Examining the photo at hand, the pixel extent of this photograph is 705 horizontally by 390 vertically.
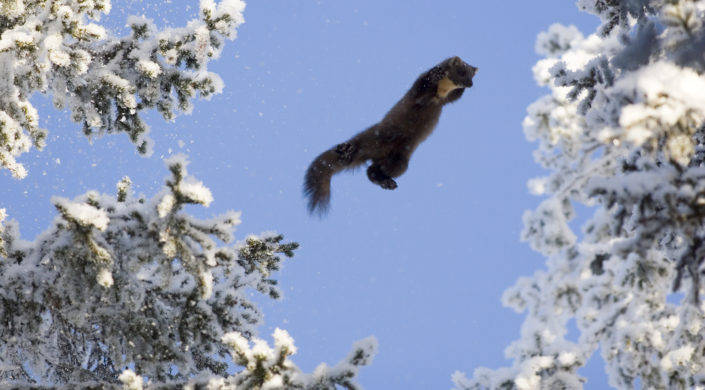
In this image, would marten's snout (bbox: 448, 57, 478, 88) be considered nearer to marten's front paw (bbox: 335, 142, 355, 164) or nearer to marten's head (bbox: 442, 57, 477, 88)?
marten's head (bbox: 442, 57, 477, 88)

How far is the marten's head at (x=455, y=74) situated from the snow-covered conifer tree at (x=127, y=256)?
173 cm

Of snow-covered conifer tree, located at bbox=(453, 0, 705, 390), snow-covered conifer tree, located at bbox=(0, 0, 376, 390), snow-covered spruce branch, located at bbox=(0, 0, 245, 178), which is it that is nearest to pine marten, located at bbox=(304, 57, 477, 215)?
snow-covered conifer tree, located at bbox=(0, 0, 376, 390)

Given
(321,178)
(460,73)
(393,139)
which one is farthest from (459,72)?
(321,178)

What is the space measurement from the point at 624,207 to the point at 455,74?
7.28 ft

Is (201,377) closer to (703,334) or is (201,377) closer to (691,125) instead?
(691,125)

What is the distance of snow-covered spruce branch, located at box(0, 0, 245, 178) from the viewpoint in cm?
428

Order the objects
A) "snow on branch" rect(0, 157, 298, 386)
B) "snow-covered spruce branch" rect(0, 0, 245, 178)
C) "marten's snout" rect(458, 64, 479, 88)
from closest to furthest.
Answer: "snow on branch" rect(0, 157, 298, 386), "snow-covered spruce branch" rect(0, 0, 245, 178), "marten's snout" rect(458, 64, 479, 88)

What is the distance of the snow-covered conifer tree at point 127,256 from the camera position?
335cm

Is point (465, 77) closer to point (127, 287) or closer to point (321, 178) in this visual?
point (321, 178)

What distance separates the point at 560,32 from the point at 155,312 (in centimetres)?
894

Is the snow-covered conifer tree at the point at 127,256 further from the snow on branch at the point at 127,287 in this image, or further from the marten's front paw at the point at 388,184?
the marten's front paw at the point at 388,184

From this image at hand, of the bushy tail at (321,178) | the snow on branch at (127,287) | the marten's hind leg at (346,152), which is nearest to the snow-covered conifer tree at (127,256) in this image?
the snow on branch at (127,287)

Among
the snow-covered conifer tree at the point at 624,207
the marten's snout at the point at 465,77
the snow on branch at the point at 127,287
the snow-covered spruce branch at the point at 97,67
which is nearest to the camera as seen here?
the snow-covered conifer tree at the point at 624,207

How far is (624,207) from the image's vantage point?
2.90 metres
